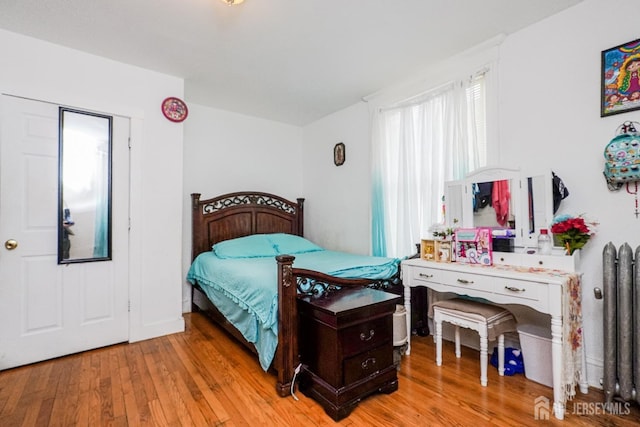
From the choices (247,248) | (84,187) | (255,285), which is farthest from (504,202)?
(84,187)

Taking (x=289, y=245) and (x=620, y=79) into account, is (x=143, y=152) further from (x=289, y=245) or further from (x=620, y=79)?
(x=620, y=79)

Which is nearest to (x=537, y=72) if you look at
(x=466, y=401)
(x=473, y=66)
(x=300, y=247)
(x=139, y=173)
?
(x=473, y=66)

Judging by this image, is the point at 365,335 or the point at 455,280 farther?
the point at 455,280

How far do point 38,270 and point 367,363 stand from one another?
2.65 meters

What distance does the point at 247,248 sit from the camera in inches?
137

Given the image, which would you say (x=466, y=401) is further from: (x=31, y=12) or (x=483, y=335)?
(x=31, y=12)

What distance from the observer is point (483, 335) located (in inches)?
81.7

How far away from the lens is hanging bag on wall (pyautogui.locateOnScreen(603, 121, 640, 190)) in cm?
179

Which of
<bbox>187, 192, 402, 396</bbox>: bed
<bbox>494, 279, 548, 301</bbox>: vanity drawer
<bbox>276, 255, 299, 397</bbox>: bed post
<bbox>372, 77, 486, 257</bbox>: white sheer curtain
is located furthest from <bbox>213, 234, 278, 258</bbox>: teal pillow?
<bbox>494, 279, 548, 301</bbox>: vanity drawer

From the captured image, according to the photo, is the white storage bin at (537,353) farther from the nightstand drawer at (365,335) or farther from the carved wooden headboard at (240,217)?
the carved wooden headboard at (240,217)

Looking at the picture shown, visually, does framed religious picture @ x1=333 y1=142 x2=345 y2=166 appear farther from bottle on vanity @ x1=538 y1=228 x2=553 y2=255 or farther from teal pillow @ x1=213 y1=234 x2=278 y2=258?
bottle on vanity @ x1=538 y1=228 x2=553 y2=255

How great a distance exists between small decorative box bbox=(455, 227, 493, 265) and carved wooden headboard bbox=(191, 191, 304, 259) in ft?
8.53

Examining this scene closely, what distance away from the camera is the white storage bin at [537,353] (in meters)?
2.04

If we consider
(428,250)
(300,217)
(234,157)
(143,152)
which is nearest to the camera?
(428,250)
